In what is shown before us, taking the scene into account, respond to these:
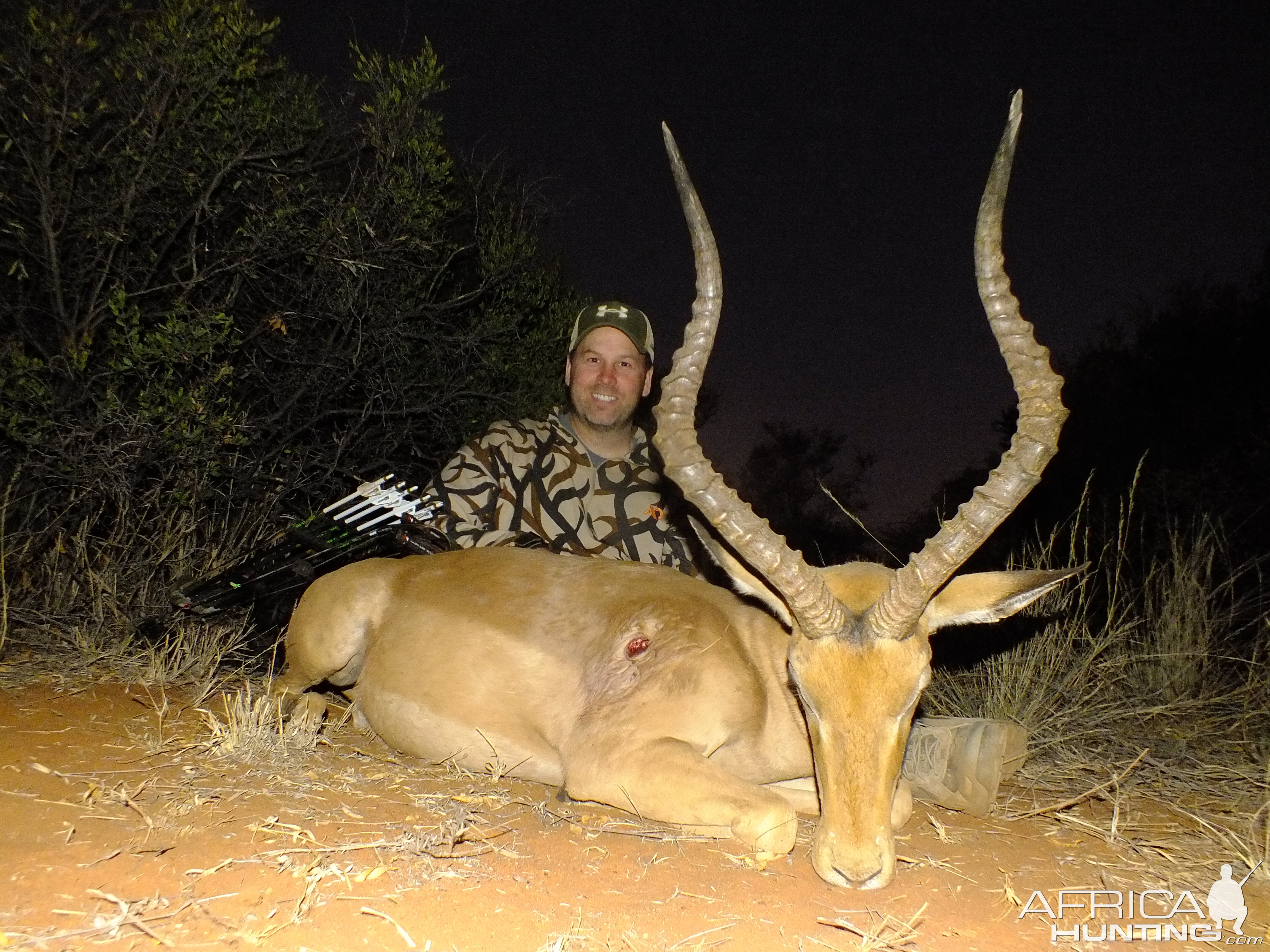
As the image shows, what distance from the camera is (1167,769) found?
4.49m

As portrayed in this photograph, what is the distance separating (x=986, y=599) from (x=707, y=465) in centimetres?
124

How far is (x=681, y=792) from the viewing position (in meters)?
3.27

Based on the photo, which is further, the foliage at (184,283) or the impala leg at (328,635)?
the foliage at (184,283)

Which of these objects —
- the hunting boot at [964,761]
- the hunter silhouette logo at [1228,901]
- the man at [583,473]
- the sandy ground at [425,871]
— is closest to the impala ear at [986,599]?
the hunting boot at [964,761]

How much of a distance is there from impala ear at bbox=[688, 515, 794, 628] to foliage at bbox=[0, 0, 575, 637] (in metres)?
3.66

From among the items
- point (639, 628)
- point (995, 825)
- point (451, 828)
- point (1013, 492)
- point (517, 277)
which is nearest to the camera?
point (451, 828)

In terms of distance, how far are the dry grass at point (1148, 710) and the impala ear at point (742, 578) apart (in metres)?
1.38

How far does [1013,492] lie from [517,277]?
Answer: 595 centimetres

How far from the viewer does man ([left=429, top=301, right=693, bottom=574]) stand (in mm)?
5828

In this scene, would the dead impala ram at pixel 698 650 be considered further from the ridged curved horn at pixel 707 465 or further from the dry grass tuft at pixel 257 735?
the dry grass tuft at pixel 257 735

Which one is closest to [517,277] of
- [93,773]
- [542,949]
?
[93,773]

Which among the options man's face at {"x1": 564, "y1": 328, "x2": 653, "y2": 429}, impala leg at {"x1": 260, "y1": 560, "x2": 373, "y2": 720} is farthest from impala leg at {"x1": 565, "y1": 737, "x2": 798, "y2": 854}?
man's face at {"x1": 564, "y1": 328, "x2": 653, "y2": 429}

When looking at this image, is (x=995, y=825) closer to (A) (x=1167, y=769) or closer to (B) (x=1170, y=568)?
(A) (x=1167, y=769)

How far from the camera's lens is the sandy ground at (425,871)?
7.04 ft
